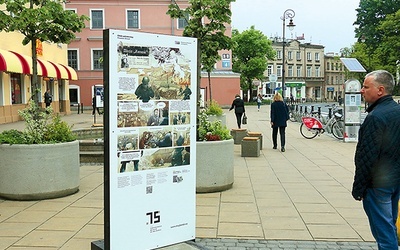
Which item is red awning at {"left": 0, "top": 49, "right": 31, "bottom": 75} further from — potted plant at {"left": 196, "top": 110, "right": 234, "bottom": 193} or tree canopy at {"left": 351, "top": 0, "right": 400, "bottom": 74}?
tree canopy at {"left": 351, "top": 0, "right": 400, "bottom": 74}

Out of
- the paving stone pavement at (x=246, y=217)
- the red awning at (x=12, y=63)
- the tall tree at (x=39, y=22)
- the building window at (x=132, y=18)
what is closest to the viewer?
the paving stone pavement at (x=246, y=217)

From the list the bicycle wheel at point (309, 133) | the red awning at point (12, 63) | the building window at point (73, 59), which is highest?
the building window at point (73, 59)

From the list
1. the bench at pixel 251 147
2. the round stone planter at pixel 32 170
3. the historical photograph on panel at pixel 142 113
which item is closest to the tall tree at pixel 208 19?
the bench at pixel 251 147

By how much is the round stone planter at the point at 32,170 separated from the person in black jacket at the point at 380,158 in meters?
4.69

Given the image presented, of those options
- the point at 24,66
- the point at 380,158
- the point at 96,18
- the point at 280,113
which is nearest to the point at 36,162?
the point at 380,158

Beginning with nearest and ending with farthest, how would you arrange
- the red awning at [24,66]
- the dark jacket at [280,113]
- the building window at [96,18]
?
the dark jacket at [280,113], the red awning at [24,66], the building window at [96,18]

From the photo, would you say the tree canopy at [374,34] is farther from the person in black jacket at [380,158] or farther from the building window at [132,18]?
the person in black jacket at [380,158]

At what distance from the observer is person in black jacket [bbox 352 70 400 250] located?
4016mm

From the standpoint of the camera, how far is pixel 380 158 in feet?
13.4

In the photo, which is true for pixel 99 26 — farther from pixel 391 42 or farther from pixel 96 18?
pixel 391 42

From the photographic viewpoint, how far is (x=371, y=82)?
4203 millimetres

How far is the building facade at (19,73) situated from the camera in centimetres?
2569

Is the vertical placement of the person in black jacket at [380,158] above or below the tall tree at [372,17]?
below

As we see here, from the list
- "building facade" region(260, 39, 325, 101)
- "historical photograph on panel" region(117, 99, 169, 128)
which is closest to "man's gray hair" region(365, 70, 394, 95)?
"historical photograph on panel" region(117, 99, 169, 128)
